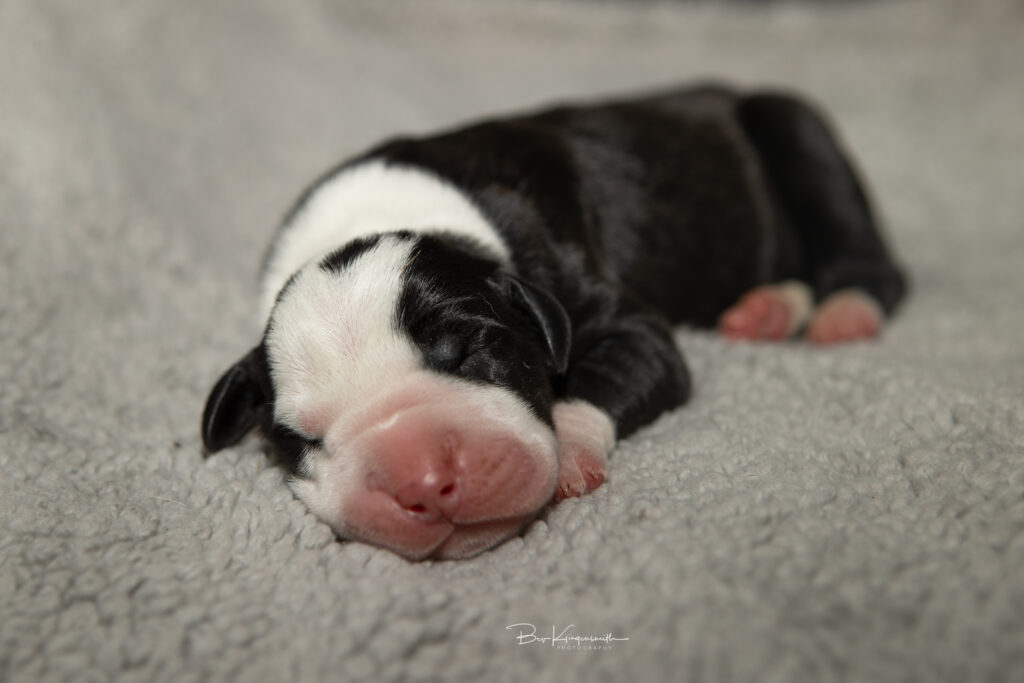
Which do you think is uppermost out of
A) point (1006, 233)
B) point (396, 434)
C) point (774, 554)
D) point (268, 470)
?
point (396, 434)

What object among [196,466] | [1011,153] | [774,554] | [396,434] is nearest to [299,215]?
[196,466]

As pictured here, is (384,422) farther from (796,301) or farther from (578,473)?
(796,301)

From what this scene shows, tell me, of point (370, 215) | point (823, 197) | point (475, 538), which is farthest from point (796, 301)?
point (475, 538)

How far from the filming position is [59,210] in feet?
8.59

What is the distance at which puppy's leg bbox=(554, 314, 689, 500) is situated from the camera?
1725 mm

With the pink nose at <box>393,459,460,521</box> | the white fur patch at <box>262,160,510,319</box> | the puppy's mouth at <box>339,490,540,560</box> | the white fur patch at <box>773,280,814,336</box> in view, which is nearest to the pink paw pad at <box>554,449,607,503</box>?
the puppy's mouth at <box>339,490,540,560</box>

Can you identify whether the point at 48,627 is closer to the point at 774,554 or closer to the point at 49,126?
the point at 774,554

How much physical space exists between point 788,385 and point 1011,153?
115 inches

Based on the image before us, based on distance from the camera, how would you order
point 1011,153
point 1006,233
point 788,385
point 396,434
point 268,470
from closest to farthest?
point 396,434
point 268,470
point 788,385
point 1006,233
point 1011,153

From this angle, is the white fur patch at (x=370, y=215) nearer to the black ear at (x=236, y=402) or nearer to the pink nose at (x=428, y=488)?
the black ear at (x=236, y=402)

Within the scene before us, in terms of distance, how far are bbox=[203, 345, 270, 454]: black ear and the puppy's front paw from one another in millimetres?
614

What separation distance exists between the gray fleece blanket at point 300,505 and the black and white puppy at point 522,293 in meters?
0.11

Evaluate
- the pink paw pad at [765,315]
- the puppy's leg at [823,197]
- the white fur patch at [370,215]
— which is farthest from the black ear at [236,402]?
the puppy's leg at [823,197]

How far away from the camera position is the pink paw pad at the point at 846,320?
2.69 metres
